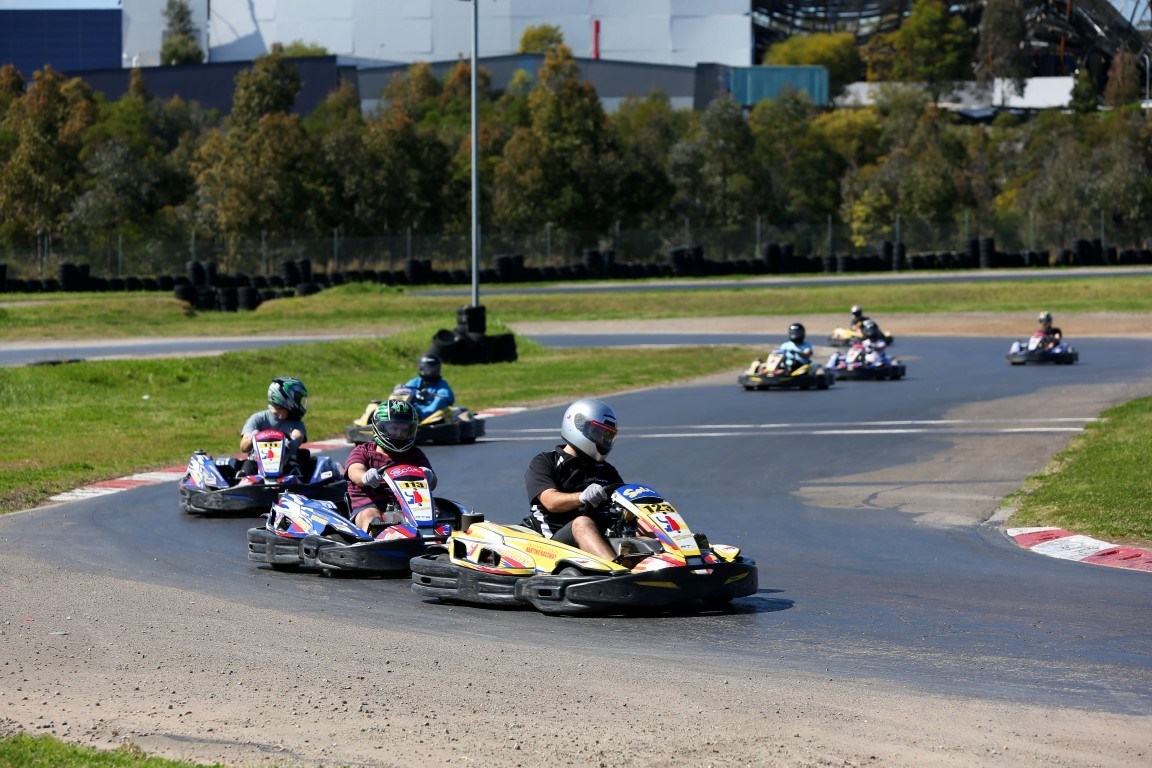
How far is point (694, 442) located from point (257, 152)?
2150 inches

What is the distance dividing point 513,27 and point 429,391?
10215 cm

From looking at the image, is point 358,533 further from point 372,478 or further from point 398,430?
point 398,430

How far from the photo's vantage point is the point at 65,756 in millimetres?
6184

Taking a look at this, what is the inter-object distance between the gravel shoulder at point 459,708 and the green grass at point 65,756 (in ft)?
0.59

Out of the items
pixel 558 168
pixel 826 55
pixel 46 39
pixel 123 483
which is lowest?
pixel 123 483

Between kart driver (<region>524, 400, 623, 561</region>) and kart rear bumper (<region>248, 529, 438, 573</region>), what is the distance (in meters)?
1.03

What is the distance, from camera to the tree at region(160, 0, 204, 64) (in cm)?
12138

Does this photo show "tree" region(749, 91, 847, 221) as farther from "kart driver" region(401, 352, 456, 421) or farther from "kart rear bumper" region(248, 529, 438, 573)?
"kart rear bumper" region(248, 529, 438, 573)

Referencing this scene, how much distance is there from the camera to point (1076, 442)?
19219 millimetres

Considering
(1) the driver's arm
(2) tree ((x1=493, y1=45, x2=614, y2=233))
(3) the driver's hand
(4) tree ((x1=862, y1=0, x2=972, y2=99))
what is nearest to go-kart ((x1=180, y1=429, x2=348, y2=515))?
(1) the driver's arm

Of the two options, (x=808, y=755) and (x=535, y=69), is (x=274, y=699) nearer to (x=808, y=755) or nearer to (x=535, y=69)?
(x=808, y=755)

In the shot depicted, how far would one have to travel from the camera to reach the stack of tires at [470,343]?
32.8 m

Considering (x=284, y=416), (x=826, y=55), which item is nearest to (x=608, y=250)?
(x=284, y=416)

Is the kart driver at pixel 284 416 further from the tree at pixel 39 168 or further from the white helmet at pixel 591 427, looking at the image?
the tree at pixel 39 168
